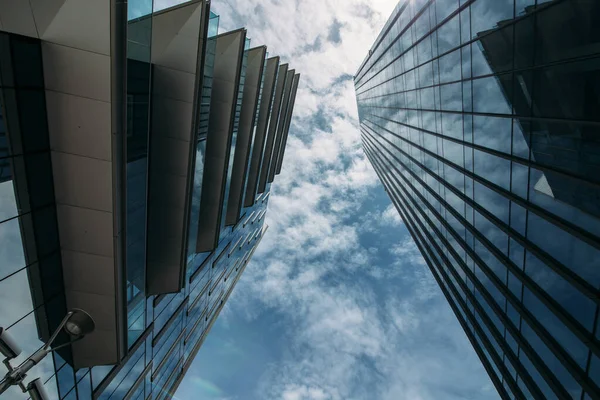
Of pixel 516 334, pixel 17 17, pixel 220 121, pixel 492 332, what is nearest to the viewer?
pixel 17 17

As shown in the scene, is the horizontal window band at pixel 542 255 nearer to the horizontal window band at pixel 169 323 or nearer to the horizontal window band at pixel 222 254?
the horizontal window band at pixel 169 323

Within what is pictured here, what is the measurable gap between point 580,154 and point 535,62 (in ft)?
12.6

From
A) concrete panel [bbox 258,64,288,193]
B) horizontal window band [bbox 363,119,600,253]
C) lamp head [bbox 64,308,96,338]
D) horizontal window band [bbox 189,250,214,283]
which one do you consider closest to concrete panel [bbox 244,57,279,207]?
concrete panel [bbox 258,64,288,193]

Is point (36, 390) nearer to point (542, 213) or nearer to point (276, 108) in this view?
point (542, 213)

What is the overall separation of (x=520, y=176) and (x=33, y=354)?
17.3 m

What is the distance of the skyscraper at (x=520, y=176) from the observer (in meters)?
10.3

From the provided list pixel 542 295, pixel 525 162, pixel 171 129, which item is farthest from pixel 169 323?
pixel 525 162

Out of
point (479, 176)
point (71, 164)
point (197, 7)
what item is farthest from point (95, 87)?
point (479, 176)

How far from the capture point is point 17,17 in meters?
9.31

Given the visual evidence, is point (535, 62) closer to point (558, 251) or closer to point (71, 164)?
point (558, 251)

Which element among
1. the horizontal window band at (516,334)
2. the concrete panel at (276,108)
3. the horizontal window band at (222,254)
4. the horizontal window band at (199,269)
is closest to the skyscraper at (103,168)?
the horizontal window band at (199,269)

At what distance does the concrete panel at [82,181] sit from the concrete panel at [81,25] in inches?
143

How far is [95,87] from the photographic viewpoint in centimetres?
1067

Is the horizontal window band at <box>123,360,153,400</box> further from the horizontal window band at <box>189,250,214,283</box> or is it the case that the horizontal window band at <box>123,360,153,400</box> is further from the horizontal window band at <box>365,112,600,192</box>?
the horizontal window band at <box>365,112,600,192</box>
